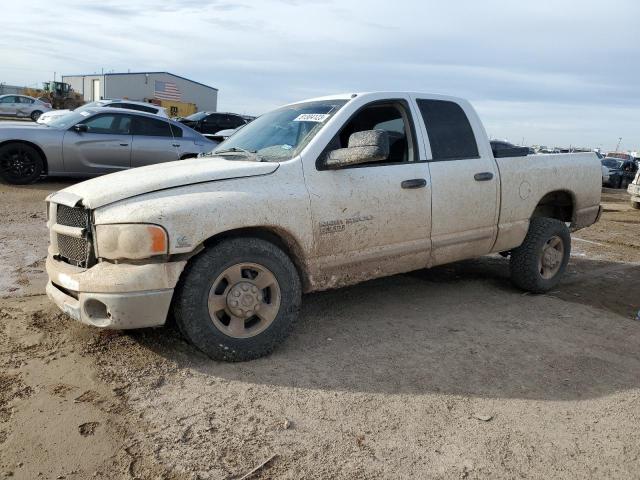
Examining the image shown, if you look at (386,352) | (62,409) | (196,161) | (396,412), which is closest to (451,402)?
(396,412)

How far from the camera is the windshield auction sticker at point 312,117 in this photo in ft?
14.4

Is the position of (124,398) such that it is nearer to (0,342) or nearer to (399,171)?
(0,342)

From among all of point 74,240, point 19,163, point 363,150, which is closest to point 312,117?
point 363,150

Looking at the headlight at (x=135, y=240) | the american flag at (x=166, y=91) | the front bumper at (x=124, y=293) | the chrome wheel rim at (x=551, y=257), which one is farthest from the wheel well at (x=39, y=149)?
the american flag at (x=166, y=91)

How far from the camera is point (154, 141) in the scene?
11.6 meters

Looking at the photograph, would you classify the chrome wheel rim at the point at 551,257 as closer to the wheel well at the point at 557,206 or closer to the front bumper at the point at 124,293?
the wheel well at the point at 557,206

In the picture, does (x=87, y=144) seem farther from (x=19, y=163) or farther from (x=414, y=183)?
(x=414, y=183)

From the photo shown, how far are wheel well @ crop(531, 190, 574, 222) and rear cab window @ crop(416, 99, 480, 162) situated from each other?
1313mm

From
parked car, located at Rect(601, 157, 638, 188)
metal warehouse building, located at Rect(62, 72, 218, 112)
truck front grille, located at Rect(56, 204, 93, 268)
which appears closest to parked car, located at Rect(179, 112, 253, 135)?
parked car, located at Rect(601, 157, 638, 188)

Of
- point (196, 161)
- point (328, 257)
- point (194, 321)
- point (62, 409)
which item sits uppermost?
point (196, 161)

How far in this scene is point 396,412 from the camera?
3260 mm

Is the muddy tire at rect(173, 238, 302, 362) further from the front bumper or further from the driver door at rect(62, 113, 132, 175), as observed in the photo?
the driver door at rect(62, 113, 132, 175)

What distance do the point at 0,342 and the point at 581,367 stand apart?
4.03m

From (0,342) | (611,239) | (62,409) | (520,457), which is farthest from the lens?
(611,239)
